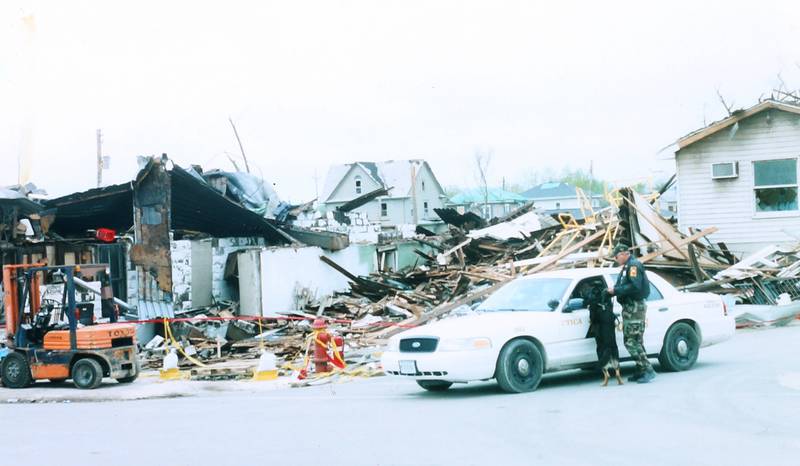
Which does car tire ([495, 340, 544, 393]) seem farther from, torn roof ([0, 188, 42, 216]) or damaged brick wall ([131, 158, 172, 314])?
torn roof ([0, 188, 42, 216])

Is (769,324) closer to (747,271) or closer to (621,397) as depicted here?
(747,271)

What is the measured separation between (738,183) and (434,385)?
55.1 feet

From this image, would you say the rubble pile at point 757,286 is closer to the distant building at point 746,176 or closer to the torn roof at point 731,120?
the distant building at point 746,176

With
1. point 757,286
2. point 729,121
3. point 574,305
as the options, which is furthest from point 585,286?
point 729,121

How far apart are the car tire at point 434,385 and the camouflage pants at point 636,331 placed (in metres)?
2.51

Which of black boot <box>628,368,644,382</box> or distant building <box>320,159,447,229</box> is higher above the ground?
distant building <box>320,159,447,229</box>

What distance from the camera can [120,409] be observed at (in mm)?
13336

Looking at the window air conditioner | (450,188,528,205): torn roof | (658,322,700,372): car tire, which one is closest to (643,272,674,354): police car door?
(658,322,700,372): car tire

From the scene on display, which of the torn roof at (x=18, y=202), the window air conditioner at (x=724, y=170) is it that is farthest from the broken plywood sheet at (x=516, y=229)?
the torn roof at (x=18, y=202)

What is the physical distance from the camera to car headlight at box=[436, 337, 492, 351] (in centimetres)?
1166

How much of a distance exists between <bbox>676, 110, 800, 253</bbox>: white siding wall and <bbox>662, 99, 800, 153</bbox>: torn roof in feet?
0.87

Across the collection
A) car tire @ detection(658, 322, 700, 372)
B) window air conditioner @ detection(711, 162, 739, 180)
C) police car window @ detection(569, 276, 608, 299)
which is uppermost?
window air conditioner @ detection(711, 162, 739, 180)

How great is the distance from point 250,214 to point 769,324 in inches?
583

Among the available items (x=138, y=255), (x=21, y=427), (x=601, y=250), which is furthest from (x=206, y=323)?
(x=21, y=427)
